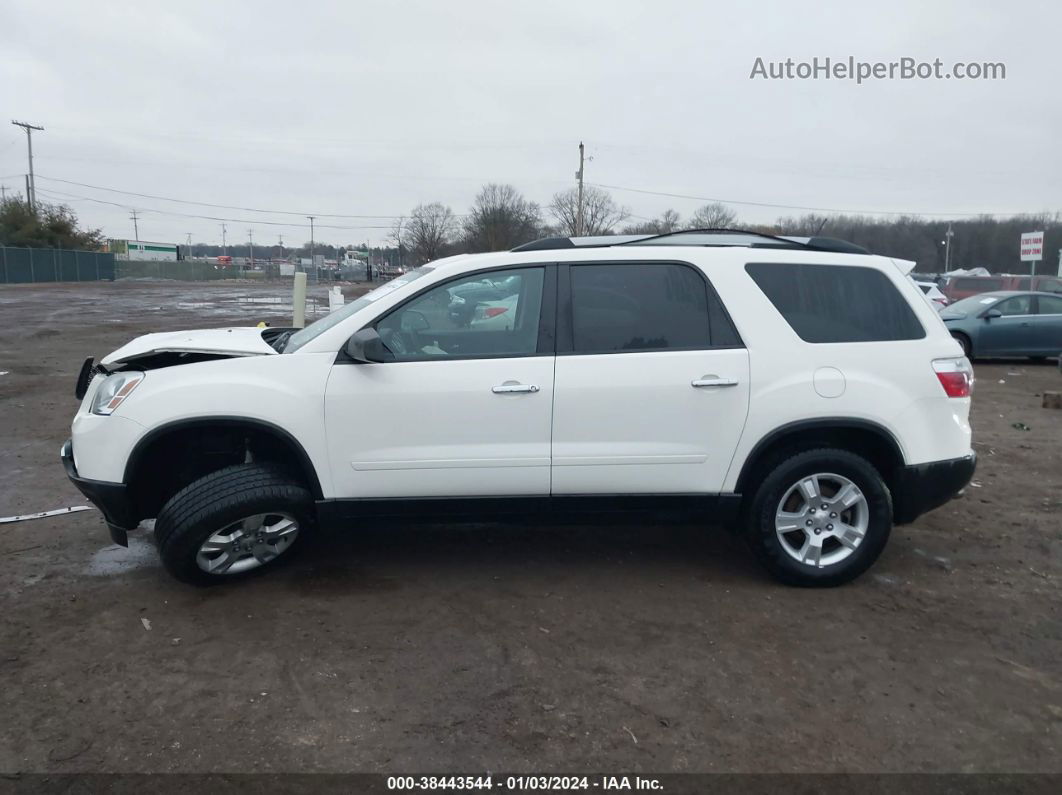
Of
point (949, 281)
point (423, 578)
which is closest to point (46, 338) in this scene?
point (423, 578)

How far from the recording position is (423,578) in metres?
4.80

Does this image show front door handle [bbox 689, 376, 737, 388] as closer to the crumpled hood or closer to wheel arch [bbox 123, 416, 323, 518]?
wheel arch [bbox 123, 416, 323, 518]

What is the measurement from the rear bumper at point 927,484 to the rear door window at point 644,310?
3.97ft

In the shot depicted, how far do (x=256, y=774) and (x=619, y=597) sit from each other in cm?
214

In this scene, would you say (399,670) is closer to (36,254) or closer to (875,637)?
(875,637)

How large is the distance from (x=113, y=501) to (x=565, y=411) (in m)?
→ 2.40

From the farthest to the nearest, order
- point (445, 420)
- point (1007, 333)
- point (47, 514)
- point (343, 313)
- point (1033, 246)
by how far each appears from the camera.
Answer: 1. point (1033, 246)
2. point (1007, 333)
3. point (47, 514)
4. point (343, 313)
5. point (445, 420)

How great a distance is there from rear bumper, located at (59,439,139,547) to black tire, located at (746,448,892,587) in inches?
131

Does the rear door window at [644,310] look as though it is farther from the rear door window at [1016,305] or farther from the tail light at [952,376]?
the rear door window at [1016,305]

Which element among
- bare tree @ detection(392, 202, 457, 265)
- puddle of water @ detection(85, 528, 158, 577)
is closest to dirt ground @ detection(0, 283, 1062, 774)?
puddle of water @ detection(85, 528, 158, 577)

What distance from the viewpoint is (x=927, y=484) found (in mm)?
4605

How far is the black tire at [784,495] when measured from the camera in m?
4.50

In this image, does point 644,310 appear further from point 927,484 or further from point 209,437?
point 209,437

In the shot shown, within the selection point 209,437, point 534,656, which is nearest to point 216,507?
point 209,437
